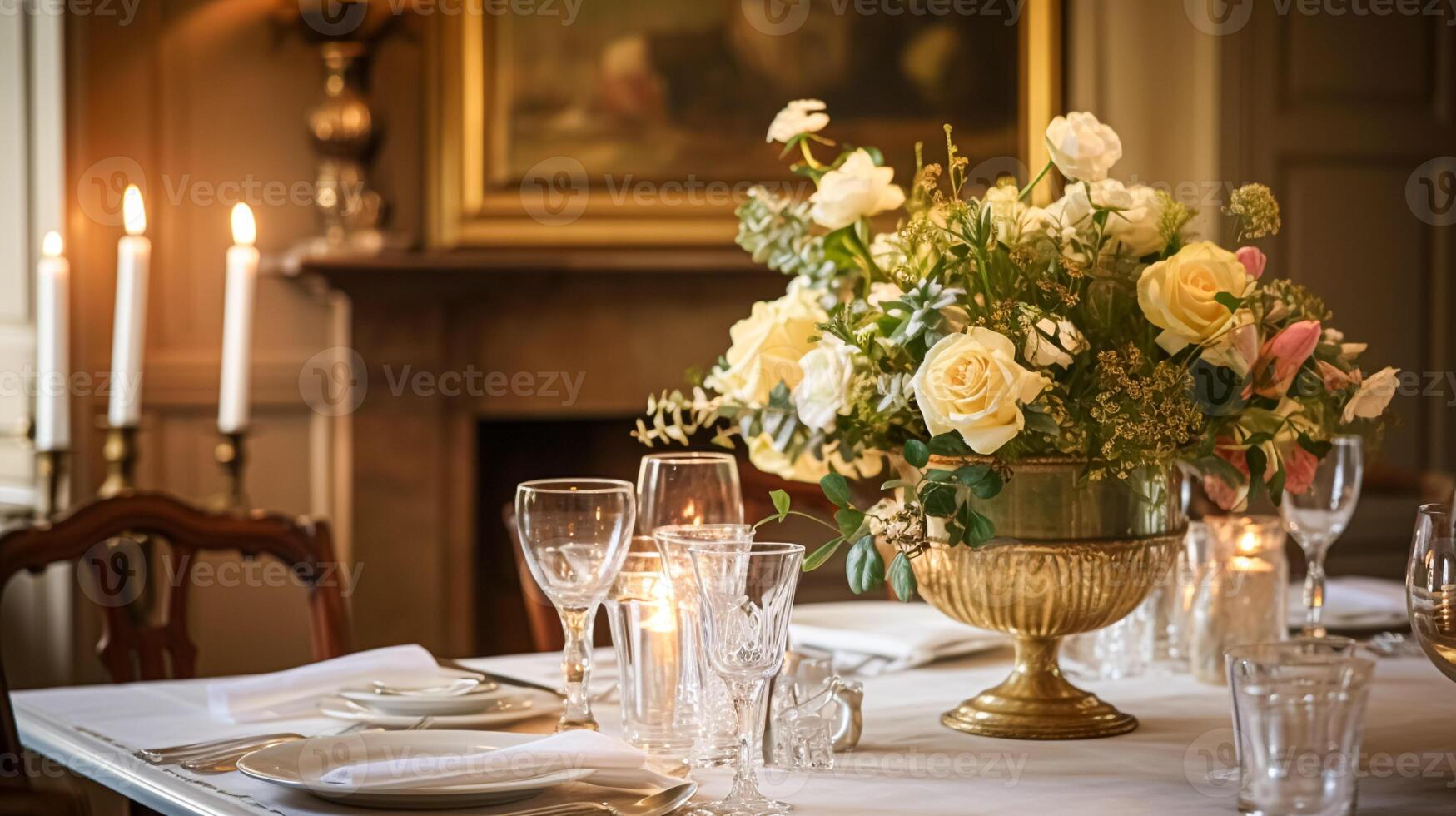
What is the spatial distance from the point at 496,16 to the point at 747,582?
263 cm

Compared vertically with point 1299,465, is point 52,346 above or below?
above

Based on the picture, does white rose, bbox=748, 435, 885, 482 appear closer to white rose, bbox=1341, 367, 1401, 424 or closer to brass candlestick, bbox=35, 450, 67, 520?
white rose, bbox=1341, 367, 1401, 424

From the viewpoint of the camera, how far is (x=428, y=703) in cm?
134

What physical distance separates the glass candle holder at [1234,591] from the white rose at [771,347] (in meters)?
0.45

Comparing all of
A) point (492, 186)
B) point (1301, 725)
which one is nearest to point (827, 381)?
point (1301, 725)

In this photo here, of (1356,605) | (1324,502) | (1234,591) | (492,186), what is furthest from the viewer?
(492,186)

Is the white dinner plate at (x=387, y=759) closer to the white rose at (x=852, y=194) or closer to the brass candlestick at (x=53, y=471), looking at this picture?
the white rose at (x=852, y=194)

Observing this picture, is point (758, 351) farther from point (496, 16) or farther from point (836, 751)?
point (496, 16)

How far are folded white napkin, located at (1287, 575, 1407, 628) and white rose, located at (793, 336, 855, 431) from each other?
2.63 feet

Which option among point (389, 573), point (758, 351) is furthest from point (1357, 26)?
point (758, 351)

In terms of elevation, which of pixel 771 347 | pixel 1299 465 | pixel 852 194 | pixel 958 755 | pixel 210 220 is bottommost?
pixel 958 755

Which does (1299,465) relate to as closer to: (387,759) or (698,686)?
(698,686)

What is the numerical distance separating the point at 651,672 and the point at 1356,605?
3.31 ft

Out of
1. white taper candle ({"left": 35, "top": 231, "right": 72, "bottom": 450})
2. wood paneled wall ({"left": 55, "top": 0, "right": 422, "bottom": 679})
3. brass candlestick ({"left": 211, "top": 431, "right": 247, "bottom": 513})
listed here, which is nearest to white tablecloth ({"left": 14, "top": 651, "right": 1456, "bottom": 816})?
brass candlestick ({"left": 211, "top": 431, "right": 247, "bottom": 513})
